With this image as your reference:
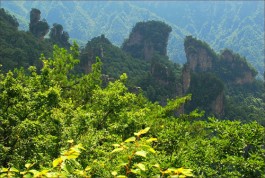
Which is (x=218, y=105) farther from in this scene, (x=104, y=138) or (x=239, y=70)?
(x=104, y=138)

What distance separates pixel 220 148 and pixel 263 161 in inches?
109

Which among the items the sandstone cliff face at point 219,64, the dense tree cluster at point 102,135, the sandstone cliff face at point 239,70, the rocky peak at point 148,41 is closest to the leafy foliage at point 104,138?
the dense tree cluster at point 102,135

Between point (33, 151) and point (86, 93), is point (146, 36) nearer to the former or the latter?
point (86, 93)

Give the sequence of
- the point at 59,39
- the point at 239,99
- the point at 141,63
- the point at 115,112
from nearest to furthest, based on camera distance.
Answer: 1. the point at 115,112
2. the point at 59,39
3. the point at 239,99
4. the point at 141,63

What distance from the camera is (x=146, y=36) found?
16188 centimetres

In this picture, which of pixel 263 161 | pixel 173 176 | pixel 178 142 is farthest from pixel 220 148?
pixel 173 176

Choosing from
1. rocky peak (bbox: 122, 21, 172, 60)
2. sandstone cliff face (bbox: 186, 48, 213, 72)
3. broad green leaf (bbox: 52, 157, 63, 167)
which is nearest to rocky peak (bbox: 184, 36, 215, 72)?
sandstone cliff face (bbox: 186, 48, 213, 72)

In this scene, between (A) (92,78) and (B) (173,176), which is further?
(A) (92,78)

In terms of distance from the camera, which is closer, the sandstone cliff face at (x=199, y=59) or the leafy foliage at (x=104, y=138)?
the leafy foliage at (x=104, y=138)

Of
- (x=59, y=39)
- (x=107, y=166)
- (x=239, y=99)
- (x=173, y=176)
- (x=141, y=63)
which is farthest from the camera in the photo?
(x=141, y=63)

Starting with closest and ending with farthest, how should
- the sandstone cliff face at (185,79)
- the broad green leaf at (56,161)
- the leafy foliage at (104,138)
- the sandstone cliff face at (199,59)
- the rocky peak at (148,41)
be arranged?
1. the broad green leaf at (56,161)
2. the leafy foliage at (104,138)
3. the sandstone cliff face at (185,79)
4. the sandstone cliff face at (199,59)
5. the rocky peak at (148,41)

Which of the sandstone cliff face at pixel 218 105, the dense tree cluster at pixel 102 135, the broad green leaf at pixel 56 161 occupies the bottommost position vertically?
the broad green leaf at pixel 56 161

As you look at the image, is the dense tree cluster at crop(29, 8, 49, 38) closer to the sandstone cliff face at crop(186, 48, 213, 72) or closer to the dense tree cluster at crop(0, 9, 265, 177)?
the sandstone cliff face at crop(186, 48, 213, 72)

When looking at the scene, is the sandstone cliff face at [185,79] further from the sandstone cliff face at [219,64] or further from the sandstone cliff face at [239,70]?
the sandstone cliff face at [239,70]
